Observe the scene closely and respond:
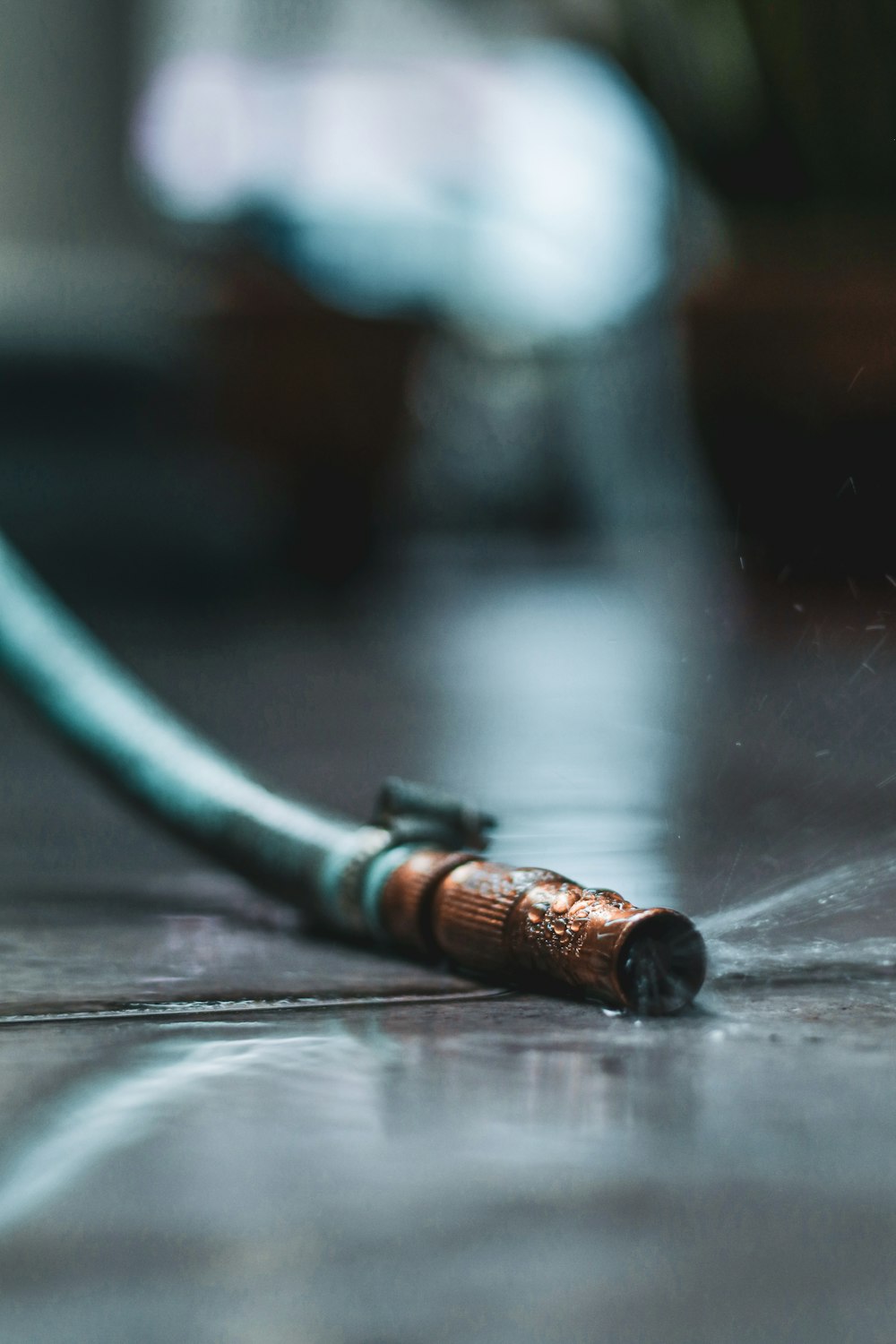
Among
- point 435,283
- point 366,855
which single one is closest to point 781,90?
point 366,855

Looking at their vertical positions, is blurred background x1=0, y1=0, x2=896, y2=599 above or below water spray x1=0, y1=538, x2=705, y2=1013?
above

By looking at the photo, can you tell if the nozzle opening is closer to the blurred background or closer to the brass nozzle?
the brass nozzle

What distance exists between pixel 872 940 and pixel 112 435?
10.8 feet

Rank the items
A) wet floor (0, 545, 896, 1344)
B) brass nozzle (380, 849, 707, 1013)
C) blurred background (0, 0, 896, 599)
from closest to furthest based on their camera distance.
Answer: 1. wet floor (0, 545, 896, 1344)
2. brass nozzle (380, 849, 707, 1013)
3. blurred background (0, 0, 896, 599)

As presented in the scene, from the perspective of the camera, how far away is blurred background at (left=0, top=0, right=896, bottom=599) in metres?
3.18

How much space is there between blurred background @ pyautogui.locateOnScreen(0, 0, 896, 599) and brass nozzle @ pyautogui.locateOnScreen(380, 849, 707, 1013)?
2204 millimetres

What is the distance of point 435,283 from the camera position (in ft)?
25.6

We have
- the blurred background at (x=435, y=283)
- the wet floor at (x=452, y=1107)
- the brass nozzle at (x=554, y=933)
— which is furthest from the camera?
the blurred background at (x=435, y=283)

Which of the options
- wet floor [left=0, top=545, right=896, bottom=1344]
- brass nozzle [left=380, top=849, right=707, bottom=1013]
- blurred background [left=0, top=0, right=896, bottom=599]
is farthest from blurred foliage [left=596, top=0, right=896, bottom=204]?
brass nozzle [left=380, top=849, right=707, bottom=1013]

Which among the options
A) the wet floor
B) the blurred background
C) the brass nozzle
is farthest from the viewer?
the blurred background

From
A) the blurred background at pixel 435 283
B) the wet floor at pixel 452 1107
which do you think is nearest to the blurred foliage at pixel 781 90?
the blurred background at pixel 435 283

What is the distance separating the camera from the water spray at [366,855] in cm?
61

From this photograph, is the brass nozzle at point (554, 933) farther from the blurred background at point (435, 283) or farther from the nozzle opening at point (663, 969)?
the blurred background at point (435, 283)

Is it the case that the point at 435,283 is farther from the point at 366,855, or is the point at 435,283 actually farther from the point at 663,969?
the point at 663,969
